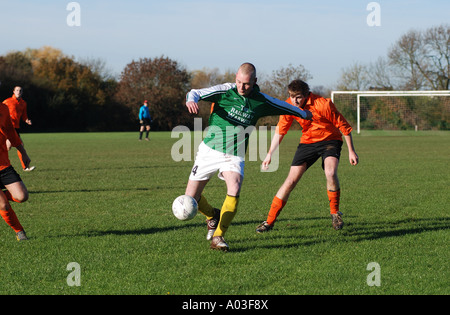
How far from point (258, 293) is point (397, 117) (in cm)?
A: 3898

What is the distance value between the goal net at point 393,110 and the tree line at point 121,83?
29.9 ft

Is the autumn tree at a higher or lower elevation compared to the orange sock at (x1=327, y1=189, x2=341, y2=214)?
→ higher

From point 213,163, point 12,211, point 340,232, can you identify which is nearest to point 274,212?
point 340,232

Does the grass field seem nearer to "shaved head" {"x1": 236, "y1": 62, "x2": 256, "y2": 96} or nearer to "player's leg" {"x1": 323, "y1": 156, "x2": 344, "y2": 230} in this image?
"player's leg" {"x1": 323, "y1": 156, "x2": 344, "y2": 230}

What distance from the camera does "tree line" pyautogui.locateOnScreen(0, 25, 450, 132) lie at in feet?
170

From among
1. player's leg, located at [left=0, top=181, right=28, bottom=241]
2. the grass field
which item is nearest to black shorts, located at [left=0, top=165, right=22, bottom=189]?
player's leg, located at [left=0, top=181, right=28, bottom=241]

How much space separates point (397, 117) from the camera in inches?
1614

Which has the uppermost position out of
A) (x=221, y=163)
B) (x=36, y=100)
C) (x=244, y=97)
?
(x=36, y=100)

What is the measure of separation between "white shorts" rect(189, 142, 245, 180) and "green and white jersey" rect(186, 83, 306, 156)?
2.3 inches

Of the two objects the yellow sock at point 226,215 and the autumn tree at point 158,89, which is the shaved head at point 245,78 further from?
the autumn tree at point 158,89
